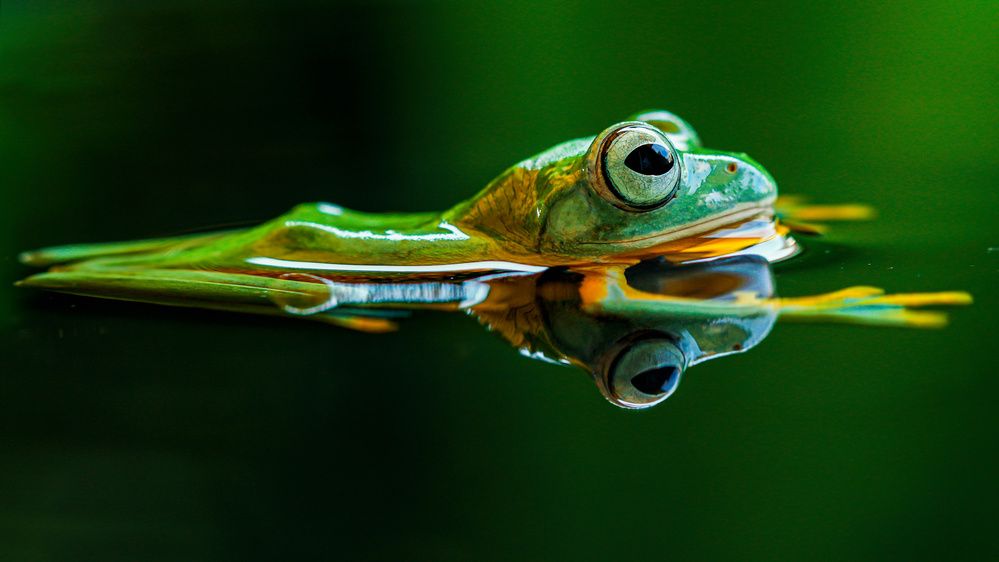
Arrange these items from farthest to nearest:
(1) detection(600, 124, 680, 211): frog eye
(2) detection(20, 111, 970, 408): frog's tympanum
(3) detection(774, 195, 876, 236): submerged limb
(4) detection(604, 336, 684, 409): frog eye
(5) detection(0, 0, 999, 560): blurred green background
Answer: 1. (3) detection(774, 195, 876, 236): submerged limb
2. (1) detection(600, 124, 680, 211): frog eye
3. (2) detection(20, 111, 970, 408): frog's tympanum
4. (4) detection(604, 336, 684, 409): frog eye
5. (5) detection(0, 0, 999, 560): blurred green background

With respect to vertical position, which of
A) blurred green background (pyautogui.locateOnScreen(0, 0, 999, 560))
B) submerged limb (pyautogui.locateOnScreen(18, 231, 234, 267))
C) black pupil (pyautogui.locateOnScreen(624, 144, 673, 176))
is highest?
black pupil (pyautogui.locateOnScreen(624, 144, 673, 176))

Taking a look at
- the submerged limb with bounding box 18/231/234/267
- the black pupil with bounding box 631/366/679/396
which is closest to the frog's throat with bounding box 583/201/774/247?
the black pupil with bounding box 631/366/679/396

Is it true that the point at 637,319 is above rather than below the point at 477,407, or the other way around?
above

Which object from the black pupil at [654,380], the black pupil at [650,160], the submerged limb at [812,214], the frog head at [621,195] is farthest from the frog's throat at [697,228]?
the black pupil at [654,380]

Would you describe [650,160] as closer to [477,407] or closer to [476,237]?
[476,237]

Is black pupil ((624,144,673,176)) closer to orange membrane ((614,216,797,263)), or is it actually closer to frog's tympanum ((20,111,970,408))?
frog's tympanum ((20,111,970,408))

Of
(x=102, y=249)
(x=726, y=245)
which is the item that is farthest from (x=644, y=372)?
(x=102, y=249)

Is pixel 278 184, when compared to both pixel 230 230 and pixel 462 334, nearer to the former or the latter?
pixel 230 230
